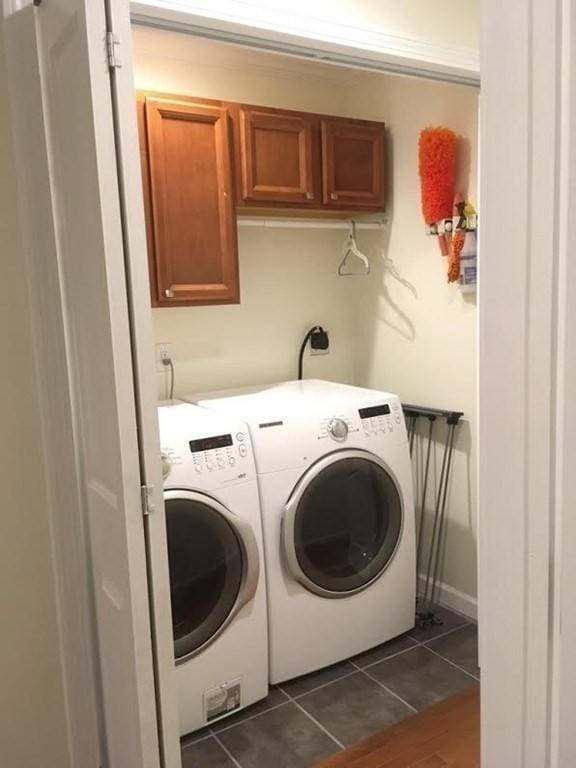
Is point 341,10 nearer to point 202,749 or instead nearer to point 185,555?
point 185,555

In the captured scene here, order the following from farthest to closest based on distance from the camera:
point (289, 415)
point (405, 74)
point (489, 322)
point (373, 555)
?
point (373, 555) → point (289, 415) → point (405, 74) → point (489, 322)

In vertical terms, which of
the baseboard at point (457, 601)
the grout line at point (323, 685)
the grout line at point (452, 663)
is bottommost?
the grout line at point (323, 685)

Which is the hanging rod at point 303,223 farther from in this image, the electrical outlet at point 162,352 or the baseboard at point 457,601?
the baseboard at point 457,601

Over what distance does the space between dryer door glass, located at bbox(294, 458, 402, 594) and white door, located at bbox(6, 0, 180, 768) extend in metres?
0.95

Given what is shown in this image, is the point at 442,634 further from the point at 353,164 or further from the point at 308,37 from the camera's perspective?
the point at 308,37

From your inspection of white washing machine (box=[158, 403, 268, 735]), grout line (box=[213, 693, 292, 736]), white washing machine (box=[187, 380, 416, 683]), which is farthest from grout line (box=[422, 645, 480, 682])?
white washing machine (box=[158, 403, 268, 735])

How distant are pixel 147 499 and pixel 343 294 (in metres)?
2.26

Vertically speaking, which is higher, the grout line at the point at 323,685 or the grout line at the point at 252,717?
the grout line at the point at 323,685

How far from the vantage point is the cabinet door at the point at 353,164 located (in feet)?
9.14

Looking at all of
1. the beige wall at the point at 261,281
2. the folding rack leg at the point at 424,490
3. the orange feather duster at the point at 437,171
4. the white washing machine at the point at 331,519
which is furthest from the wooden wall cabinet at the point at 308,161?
the folding rack leg at the point at 424,490

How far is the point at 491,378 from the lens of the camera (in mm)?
661

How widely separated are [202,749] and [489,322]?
6.75ft

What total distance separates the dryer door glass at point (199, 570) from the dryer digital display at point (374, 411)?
2.42ft

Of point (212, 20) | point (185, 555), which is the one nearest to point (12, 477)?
point (185, 555)
